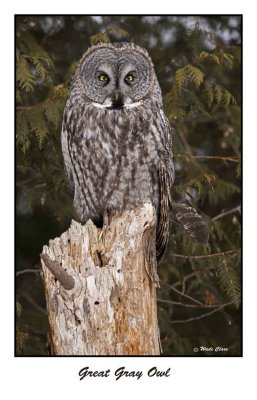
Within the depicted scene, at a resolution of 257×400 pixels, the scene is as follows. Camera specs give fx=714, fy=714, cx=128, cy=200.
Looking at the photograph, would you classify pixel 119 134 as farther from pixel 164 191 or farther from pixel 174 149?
pixel 174 149

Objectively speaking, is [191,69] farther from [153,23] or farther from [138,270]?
[138,270]

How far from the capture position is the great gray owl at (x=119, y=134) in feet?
12.3

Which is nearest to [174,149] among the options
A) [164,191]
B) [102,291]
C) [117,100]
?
[164,191]

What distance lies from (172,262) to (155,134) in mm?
1301

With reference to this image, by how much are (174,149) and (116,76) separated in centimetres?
83

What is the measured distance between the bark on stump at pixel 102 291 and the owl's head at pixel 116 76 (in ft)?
2.57

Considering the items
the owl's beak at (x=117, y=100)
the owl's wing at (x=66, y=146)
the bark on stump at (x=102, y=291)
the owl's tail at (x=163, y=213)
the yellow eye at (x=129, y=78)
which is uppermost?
the yellow eye at (x=129, y=78)

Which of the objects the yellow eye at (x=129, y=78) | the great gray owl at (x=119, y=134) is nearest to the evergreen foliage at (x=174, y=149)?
the great gray owl at (x=119, y=134)

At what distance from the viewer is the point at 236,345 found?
5.24 m

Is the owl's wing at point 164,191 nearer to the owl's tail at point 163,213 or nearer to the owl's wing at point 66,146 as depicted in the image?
the owl's tail at point 163,213

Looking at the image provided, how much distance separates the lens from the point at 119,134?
Answer: 12.3ft

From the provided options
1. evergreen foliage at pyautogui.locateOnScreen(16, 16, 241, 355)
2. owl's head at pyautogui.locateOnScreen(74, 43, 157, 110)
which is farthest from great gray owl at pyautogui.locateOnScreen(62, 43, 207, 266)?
evergreen foliage at pyautogui.locateOnScreen(16, 16, 241, 355)

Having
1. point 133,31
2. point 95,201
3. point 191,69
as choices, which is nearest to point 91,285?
point 95,201

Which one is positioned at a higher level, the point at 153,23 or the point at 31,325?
the point at 153,23
